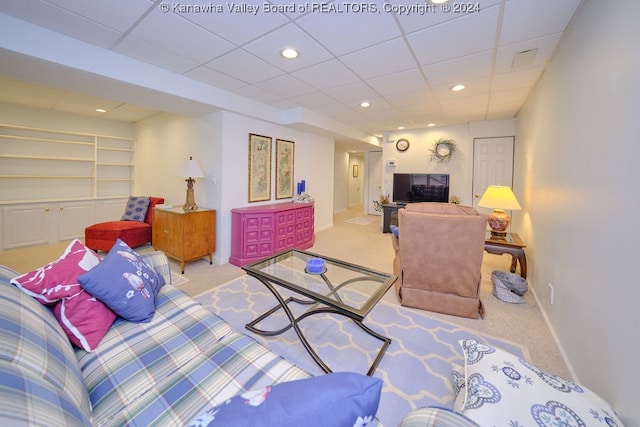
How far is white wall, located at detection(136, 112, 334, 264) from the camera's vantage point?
3662mm

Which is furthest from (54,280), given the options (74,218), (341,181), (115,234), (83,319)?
(341,181)

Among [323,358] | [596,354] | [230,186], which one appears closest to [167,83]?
→ [230,186]

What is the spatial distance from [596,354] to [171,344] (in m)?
2.18

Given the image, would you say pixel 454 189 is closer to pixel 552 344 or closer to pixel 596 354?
pixel 552 344

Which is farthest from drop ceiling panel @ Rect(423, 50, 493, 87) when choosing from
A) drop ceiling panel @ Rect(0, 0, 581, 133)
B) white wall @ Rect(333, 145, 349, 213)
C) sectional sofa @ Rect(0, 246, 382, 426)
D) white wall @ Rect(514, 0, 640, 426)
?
white wall @ Rect(333, 145, 349, 213)

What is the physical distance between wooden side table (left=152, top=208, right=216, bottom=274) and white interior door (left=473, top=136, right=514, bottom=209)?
16.6 ft

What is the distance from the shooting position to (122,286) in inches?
52.7

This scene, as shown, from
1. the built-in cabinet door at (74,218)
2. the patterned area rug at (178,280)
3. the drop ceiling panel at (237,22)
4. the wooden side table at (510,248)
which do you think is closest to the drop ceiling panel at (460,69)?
the drop ceiling panel at (237,22)

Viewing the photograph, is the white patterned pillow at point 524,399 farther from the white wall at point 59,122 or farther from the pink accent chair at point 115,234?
the white wall at point 59,122

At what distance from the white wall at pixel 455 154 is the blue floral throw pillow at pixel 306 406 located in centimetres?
571

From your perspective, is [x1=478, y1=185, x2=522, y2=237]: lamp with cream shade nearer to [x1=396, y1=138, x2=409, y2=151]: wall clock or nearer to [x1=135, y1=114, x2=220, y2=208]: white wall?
[x1=396, y1=138, x2=409, y2=151]: wall clock

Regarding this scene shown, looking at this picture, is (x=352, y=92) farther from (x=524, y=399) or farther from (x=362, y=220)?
(x=362, y=220)

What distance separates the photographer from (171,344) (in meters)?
1.21

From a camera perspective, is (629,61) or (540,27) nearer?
(629,61)
